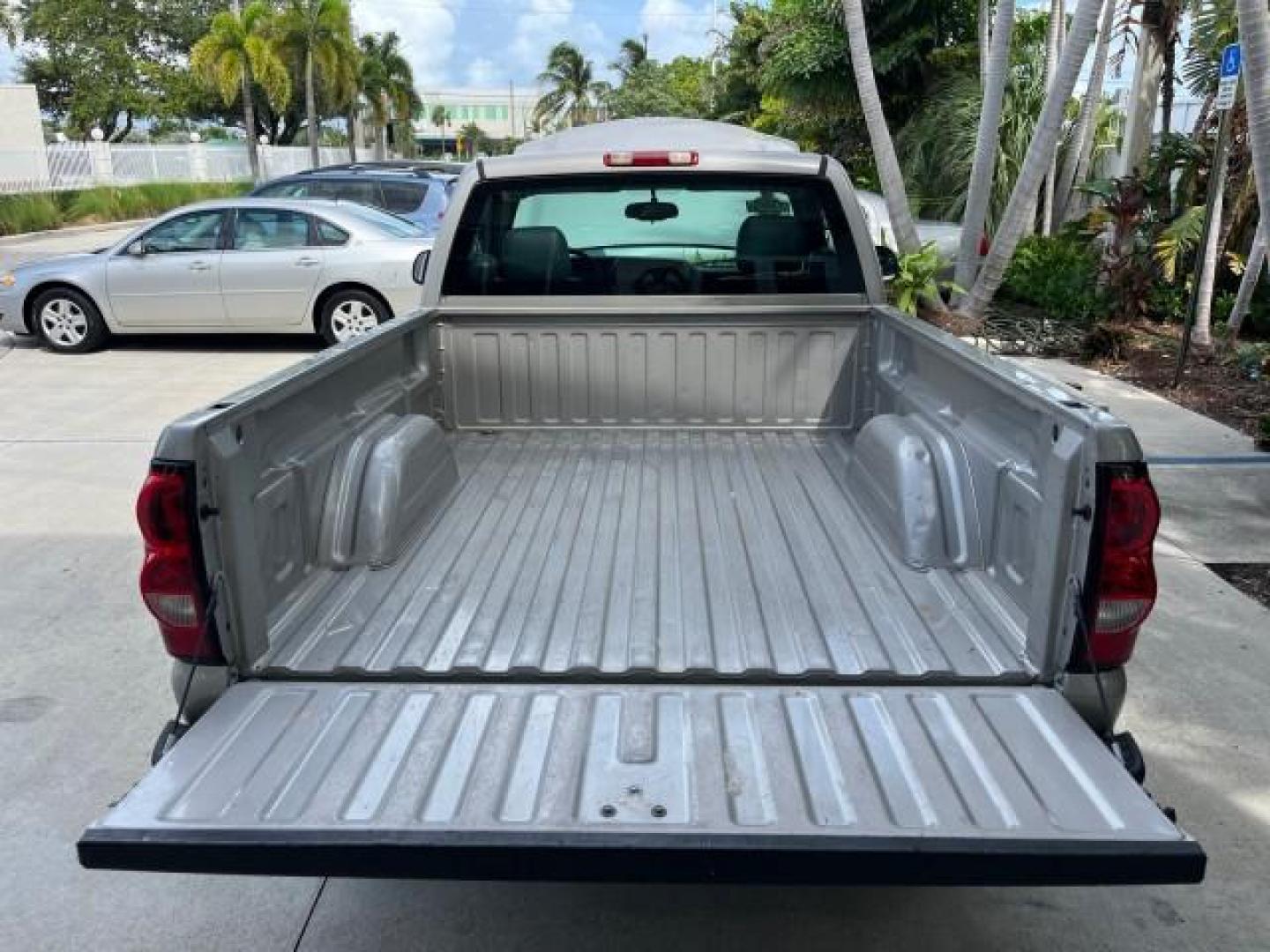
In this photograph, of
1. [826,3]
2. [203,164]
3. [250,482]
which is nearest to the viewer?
[250,482]

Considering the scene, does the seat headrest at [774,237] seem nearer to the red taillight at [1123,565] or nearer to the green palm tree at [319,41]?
the red taillight at [1123,565]

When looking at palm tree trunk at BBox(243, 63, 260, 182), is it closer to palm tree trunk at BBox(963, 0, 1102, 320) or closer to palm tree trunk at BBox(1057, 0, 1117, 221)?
palm tree trunk at BBox(1057, 0, 1117, 221)

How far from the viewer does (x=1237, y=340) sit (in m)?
10.5

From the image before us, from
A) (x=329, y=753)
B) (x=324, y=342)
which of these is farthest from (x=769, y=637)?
(x=324, y=342)

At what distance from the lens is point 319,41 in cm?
3672

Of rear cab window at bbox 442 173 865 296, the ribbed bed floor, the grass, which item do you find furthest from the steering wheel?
the grass

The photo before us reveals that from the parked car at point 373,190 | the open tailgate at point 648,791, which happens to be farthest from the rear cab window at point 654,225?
the parked car at point 373,190

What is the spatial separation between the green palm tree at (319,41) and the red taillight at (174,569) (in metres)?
37.8

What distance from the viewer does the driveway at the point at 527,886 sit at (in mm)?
2848

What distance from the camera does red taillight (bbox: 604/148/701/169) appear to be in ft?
14.0

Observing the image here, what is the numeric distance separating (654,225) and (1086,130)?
9820 millimetres

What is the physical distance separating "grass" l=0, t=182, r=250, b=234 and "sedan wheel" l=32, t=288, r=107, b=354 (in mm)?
14995

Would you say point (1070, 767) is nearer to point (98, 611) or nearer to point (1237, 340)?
point (98, 611)

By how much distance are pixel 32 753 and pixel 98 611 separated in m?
1.25
